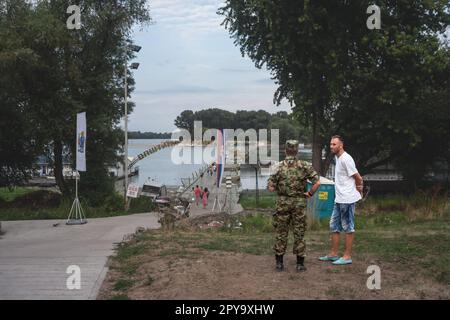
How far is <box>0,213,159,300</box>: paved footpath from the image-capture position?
261 inches

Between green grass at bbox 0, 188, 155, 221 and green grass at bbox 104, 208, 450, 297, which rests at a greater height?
green grass at bbox 104, 208, 450, 297

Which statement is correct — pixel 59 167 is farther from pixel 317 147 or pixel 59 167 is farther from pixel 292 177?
pixel 292 177

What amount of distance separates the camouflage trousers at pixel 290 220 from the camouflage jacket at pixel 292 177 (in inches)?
4.2

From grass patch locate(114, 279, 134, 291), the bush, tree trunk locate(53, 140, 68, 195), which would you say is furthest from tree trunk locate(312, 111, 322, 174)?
grass patch locate(114, 279, 134, 291)

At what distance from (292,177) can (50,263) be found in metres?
4.43

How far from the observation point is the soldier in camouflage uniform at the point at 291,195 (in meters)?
6.96

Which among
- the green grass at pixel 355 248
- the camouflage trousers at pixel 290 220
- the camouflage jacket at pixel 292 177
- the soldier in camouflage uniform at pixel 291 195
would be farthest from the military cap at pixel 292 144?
the green grass at pixel 355 248

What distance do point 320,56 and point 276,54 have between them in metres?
2.37

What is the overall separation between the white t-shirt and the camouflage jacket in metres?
0.71

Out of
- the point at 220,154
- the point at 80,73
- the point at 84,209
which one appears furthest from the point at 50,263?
the point at 80,73

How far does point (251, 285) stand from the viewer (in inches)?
252

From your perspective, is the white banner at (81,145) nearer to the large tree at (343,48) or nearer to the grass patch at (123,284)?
the large tree at (343,48)

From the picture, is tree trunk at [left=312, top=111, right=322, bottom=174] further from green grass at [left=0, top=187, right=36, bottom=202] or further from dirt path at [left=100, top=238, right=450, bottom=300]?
dirt path at [left=100, top=238, right=450, bottom=300]

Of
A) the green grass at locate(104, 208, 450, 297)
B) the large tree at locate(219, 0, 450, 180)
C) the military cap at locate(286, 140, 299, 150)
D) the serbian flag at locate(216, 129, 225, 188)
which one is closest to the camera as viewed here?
the military cap at locate(286, 140, 299, 150)
